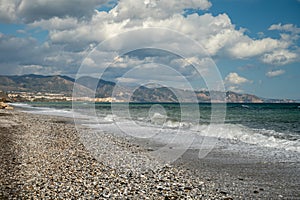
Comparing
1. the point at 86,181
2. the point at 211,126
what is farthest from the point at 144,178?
the point at 211,126

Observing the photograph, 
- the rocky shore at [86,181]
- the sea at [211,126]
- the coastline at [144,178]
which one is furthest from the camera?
the sea at [211,126]

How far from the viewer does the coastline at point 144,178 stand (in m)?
8.57

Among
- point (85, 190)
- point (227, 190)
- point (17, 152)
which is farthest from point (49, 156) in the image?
point (227, 190)

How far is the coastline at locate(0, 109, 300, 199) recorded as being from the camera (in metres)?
8.57

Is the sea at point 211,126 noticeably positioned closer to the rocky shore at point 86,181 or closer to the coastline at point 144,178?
the coastline at point 144,178

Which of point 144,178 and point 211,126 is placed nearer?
point 144,178

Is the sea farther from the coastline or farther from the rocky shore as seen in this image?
the rocky shore

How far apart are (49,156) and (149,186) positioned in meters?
6.65

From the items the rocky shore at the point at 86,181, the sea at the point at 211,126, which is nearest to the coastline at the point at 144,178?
the rocky shore at the point at 86,181

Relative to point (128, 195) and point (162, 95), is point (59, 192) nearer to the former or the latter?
point (128, 195)

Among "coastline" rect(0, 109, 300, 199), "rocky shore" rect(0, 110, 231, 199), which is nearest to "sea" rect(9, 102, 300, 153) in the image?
"coastline" rect(0, 109, 300, 199)

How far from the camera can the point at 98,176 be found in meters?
10.3

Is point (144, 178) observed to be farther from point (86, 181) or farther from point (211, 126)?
point (211, 126)

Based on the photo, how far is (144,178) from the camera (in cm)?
1027
